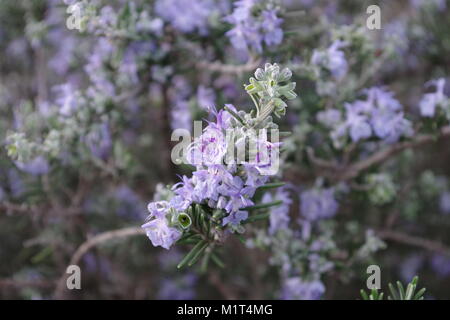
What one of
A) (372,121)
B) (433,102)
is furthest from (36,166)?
(433,102)

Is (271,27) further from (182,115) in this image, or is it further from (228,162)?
(228,162)

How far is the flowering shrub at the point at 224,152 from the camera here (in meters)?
1.54

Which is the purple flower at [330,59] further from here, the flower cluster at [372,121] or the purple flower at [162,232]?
the purple flower at [162,232]

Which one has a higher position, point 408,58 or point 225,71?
point 408,58

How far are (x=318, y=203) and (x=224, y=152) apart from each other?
1025 mm

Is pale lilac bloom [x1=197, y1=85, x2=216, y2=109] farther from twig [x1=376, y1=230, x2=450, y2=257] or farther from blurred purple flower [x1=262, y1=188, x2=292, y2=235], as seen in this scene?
twig [x1=376, y1=230, x2=450, y2=257]

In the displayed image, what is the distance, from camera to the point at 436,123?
6.38 ft

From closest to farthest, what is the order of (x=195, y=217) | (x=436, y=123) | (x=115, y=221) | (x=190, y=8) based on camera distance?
1. (x=195, y=217)
2. (x=436, y=123)
3. (x=190, y=8)
4. (x=115, y=221)

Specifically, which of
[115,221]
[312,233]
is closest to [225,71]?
[312,233]

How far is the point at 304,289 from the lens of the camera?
6.43ft

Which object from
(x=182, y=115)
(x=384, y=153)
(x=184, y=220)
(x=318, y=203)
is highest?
(x=182, y=115)
